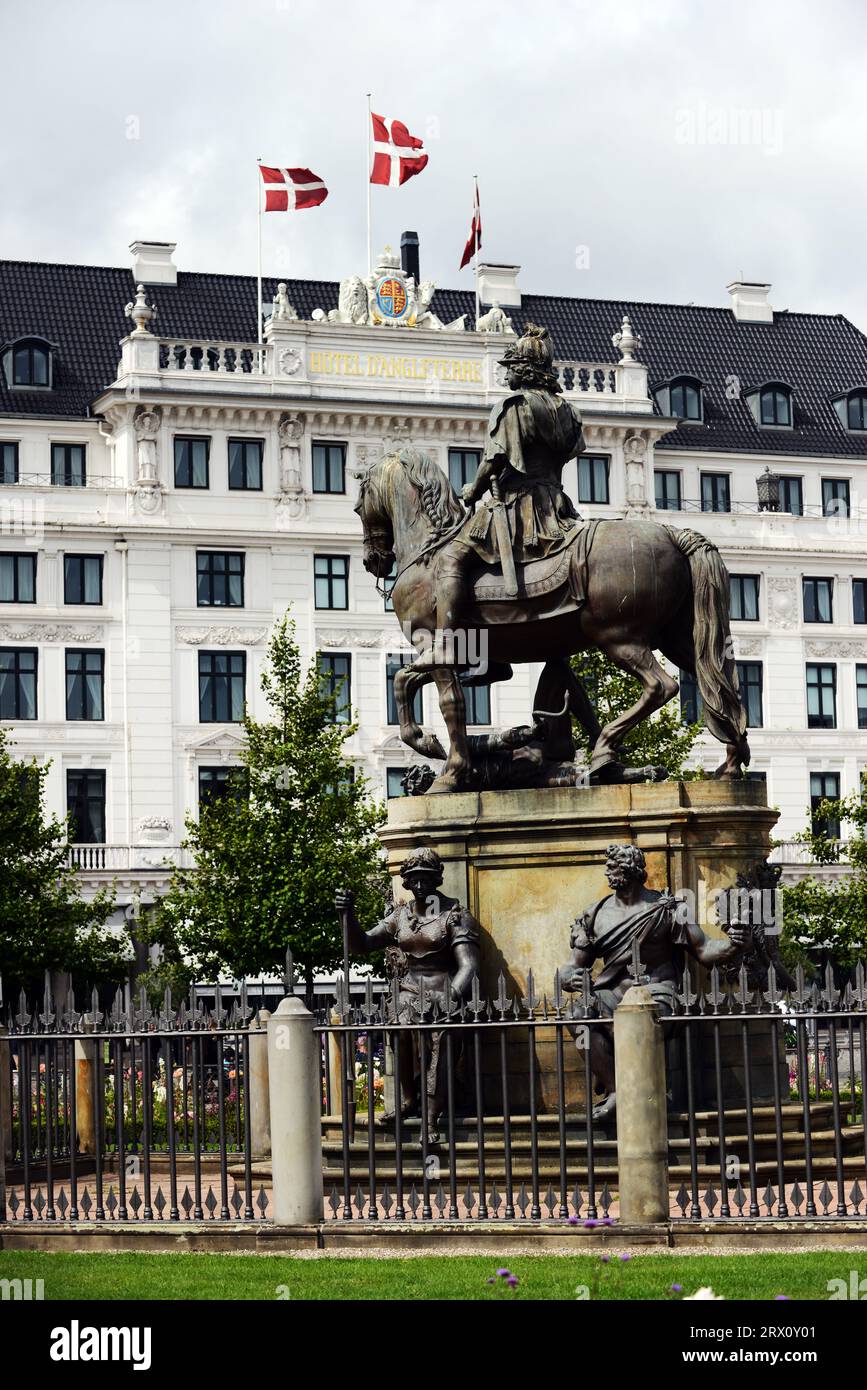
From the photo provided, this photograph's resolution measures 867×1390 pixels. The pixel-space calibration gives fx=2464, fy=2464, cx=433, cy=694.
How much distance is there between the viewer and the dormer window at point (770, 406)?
70688 mm

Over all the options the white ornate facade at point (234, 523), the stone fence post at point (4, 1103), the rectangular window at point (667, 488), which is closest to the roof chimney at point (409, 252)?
the white ornate facade at point (234, 523)

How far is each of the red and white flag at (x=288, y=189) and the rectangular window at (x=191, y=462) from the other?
712cm

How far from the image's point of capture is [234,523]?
206 ft

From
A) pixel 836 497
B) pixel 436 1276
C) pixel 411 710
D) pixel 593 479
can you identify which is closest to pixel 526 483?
pixel 411 710

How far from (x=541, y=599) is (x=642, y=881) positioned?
95.0 inches

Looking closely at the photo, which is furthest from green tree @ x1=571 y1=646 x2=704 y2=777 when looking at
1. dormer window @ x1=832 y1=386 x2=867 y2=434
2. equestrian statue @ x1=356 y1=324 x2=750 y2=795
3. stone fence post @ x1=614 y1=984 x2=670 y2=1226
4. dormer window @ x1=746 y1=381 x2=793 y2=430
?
dormer window @ x1=832 y1=386 x2=867 y2=434

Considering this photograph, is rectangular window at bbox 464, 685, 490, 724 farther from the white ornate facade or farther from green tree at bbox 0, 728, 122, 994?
green tree at bbox 0, 728, 122, 994

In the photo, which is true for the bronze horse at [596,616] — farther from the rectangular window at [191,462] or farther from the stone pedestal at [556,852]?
the rectangular window at [191,462]

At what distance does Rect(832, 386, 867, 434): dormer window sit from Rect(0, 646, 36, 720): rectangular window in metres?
25.3

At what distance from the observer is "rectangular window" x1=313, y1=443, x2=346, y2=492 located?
6400 centimetres

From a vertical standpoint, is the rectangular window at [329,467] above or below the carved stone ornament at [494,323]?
below

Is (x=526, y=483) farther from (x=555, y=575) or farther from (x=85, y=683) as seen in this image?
(x=85, y=683)
